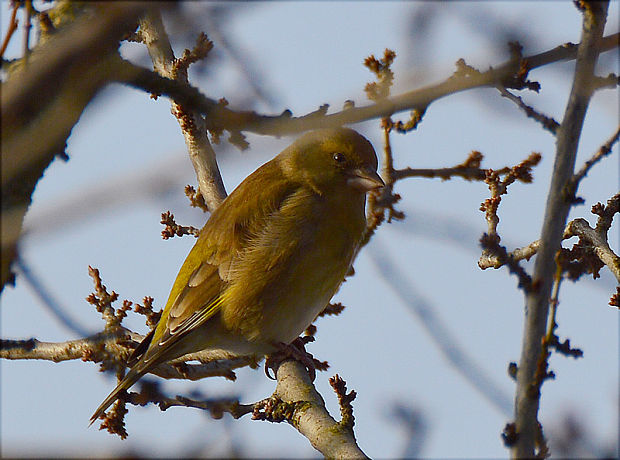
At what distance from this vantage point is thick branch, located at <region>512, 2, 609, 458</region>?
249 centimetres

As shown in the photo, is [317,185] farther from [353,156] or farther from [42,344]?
[42,344]

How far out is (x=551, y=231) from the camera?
2.60 metres

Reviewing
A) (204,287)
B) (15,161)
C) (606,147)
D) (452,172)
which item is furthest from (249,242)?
(15,161)

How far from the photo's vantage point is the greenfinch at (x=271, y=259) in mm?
5691

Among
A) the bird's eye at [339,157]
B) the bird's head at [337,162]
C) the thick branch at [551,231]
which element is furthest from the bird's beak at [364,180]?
the thick branch at [551,231]

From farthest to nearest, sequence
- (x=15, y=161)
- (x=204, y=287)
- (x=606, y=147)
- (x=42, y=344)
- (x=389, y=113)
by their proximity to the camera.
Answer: (x=204, y=287)
(x=42, y=344)
(x=606, y=147)
(x=389, y=113)
(x=15, y=161)

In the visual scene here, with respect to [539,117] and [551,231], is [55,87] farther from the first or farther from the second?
[539,117]

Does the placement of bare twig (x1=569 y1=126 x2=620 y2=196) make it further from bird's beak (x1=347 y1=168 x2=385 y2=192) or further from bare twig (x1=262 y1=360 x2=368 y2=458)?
bird's beak (x1=347 y1=168 x2=385 y2=192)

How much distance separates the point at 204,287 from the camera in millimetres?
5836

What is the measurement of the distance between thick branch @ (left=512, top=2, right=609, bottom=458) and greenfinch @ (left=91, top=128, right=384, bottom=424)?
2.96 meters

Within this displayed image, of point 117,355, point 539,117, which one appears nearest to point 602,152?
point 539,117

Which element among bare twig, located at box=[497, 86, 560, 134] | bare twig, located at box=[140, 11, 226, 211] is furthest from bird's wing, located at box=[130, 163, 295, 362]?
bare twig, located at box=[497, 86, 560, 134]

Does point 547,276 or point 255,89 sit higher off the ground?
point 255,89

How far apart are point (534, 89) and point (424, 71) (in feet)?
4.92
